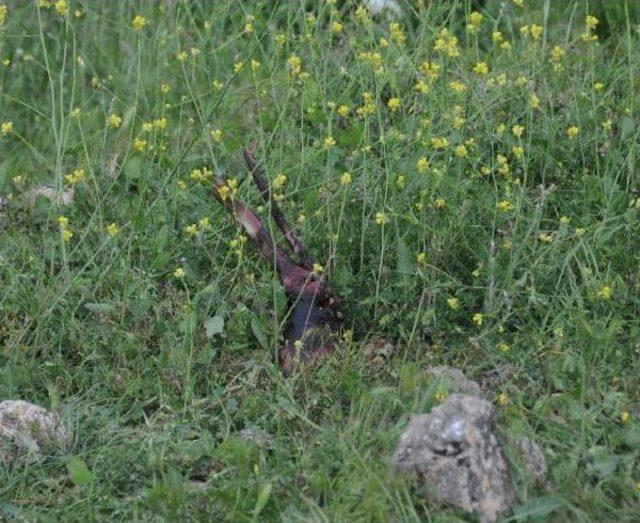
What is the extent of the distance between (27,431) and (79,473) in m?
0.25

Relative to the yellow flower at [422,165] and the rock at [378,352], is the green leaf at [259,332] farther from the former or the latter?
the yellow flower at [422,165]

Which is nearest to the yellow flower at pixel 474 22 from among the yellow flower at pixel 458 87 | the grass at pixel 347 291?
the grass at pixel 347 291

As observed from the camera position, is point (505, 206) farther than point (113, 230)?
No

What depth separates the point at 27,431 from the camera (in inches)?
122

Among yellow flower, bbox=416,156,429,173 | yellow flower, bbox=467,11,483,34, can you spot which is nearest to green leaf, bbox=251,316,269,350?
yellow flower, bbox=416,156,429,173

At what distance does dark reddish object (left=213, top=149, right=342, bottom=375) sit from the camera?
3391mm

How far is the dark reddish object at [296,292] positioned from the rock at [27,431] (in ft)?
2.14

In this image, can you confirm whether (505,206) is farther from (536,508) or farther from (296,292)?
(536,508)

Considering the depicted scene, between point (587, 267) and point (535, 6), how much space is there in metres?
1.77

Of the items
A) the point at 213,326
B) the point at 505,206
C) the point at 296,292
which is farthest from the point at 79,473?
the point at 505,206

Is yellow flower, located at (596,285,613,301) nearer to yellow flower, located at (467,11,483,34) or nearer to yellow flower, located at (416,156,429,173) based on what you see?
yellow flower, located at (416,156,429,173)

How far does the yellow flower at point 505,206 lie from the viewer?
3432 mm

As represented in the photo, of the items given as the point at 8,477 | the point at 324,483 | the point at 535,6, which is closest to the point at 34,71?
the point at 535,6

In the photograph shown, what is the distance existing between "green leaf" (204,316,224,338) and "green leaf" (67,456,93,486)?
0.61 meters
